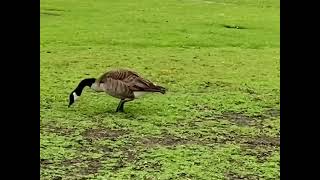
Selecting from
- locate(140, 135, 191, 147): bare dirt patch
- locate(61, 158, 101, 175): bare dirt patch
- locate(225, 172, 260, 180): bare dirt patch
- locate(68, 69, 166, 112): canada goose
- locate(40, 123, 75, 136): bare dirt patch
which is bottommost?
locate(61, 158, 101, 175): bare dirt patch

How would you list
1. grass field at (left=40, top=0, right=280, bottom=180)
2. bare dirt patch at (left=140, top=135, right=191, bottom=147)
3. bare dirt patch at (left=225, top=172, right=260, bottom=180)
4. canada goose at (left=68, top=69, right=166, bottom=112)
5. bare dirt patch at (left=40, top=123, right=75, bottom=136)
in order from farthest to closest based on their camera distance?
canada goose at (left=68, top=69, right=166, bottom=112) → bare dirt patch at (left=40, top=123, right=75, bottom=136) → bare dirt patch at (left=140, top=135, right=191, bottom=147) → grass field at (left=40, top=0, right=280, bottom=180) → bare dirt patch at (left=225, top=172, right=260, bottom=180)

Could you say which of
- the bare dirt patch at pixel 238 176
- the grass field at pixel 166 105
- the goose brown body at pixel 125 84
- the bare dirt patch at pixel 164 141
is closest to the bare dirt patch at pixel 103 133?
the grass field at pixel 166 105

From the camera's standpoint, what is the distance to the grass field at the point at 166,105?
10.4ft

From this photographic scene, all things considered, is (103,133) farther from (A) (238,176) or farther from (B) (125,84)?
(A) (238,176)

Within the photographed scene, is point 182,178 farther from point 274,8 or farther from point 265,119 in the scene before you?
point 274,8

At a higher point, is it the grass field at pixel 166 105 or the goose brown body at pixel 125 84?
the goose brown body at pixel 125 84

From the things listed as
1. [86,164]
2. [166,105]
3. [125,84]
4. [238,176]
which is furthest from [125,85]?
[238,176]

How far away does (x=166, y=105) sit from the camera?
4.69m

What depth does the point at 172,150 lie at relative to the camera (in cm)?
346

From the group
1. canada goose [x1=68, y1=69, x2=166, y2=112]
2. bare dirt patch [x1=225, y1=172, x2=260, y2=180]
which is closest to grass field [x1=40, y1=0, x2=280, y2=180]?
bare dirt patch [x1=225, y1=172, x2=260, y2=180]

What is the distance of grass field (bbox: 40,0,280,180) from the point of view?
317 centimetres

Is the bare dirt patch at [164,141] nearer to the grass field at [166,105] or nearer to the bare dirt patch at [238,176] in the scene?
the grass field at [166,105]

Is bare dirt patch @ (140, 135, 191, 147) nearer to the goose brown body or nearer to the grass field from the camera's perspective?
the grass field
